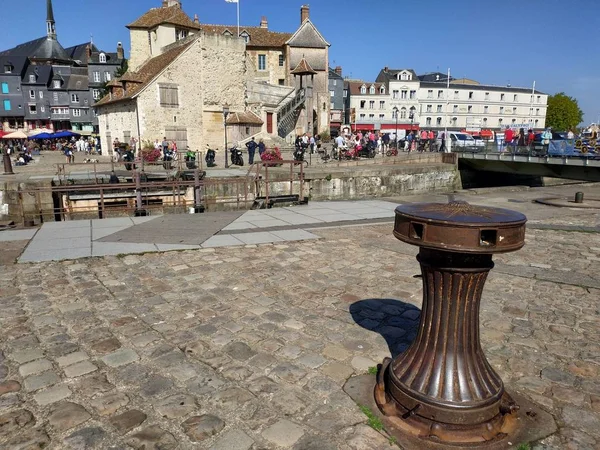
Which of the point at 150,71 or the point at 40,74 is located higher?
the point at 40,74

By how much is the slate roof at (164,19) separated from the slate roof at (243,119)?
1138 centimetres

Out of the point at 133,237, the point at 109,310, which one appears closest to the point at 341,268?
the point at 109,310

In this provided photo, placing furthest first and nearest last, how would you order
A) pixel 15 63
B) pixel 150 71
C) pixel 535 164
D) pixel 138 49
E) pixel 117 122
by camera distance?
pixel 15 63 → pixel 138 49 → pixel 117 122 → pixel 150 71 → pixel 535 164

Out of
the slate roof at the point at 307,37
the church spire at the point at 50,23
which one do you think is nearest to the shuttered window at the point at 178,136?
the slate roof at the point at 307,37

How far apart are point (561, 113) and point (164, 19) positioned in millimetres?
71338

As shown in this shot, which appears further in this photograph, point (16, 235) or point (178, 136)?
point (178, 136)

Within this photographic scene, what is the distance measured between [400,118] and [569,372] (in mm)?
65949

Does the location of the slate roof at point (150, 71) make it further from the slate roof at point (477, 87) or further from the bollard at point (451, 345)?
the slate roof at point (477, 87)

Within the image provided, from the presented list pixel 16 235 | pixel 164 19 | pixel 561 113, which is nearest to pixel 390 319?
pixel 16 235

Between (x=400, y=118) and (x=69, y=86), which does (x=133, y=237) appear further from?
(x=69, y=86)

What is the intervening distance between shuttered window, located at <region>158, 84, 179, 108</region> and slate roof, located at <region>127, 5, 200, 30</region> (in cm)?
894

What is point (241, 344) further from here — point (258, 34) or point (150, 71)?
point (258, 34)

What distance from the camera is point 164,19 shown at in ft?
121

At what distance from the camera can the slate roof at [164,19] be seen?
36.7 metres
